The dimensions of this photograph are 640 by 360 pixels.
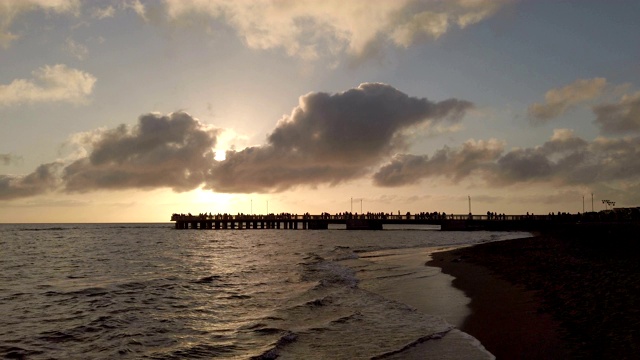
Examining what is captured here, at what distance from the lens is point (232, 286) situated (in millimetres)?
22375

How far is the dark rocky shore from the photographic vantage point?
29.5 ft

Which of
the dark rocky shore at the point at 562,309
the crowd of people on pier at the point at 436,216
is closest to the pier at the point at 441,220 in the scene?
the crowd of people on pier at the point at 436,216

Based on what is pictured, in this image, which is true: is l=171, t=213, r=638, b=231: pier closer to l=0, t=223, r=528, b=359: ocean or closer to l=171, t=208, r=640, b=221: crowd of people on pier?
l=171, t=208, r=640, b=221: crowd of people on pier

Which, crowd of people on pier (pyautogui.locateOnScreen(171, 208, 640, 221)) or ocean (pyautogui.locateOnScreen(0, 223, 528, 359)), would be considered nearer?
ocean (pyautogui.locateOnScreen(0, 223, 528, 359))

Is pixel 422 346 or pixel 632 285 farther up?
pixel 632 285

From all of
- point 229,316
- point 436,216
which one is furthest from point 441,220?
point 229,316

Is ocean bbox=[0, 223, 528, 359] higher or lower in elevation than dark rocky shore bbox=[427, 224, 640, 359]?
lower

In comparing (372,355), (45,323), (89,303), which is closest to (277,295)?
(89,303)

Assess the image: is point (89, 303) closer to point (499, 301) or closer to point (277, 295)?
point (277, 295)

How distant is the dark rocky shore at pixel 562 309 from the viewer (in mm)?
8977

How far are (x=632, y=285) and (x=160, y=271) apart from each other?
79.5 ft

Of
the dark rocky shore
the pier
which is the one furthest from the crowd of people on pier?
the dark rocky shore

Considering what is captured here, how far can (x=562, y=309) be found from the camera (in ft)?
39.7

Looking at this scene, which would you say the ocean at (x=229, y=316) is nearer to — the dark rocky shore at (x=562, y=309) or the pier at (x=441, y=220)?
the dark rocky shore at (x=562, y=309)
